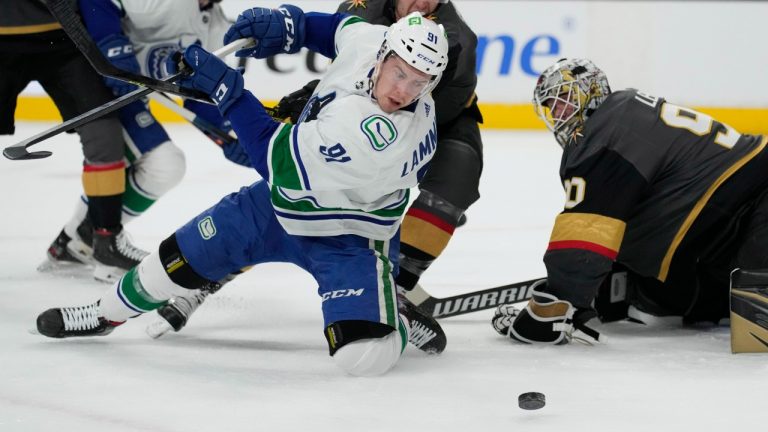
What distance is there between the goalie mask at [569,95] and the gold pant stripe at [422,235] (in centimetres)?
47

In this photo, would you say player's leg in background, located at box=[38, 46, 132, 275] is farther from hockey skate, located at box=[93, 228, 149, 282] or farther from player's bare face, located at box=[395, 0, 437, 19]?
player's bare face, located at box=[395, 0, 437, 19]

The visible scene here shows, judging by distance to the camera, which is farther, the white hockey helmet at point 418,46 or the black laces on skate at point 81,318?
the black laces on skate at point 81,318

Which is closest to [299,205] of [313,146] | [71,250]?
[313,146]

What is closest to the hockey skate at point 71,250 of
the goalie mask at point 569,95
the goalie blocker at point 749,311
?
the goalie mask at point 569,95

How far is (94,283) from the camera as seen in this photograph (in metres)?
3.60

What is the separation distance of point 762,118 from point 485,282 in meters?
2.94

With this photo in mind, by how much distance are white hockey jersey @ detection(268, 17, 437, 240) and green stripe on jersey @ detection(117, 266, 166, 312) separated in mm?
391

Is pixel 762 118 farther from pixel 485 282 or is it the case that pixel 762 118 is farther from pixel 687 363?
pixel 687 363

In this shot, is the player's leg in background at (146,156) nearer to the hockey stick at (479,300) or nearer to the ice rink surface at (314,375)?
the ice rink surface at (314,375)

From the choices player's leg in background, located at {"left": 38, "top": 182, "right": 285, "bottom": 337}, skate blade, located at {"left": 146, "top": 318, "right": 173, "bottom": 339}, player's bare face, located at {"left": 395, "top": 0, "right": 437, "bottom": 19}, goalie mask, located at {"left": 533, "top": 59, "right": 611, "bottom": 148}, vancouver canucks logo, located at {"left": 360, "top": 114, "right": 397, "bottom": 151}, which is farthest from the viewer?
player's bare face, located at {"left": 395, "top": 0, "right": 437, "bottom": 19}

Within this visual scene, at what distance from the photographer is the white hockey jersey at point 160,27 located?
3533 mm

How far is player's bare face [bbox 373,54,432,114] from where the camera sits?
8.13 feet

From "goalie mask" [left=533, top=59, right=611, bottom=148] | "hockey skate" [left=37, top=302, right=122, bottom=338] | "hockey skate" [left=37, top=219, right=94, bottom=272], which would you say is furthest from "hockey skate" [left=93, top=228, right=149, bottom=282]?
"goalie mask" [left=533, top=59, right=611, bottom=148]

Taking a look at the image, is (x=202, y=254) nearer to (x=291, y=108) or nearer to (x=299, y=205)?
(x=299, y=205)
